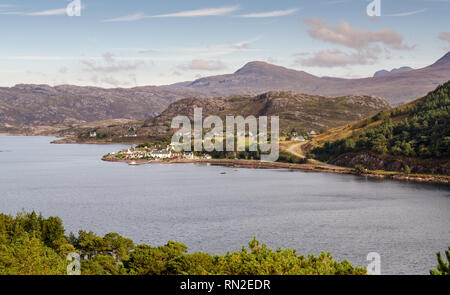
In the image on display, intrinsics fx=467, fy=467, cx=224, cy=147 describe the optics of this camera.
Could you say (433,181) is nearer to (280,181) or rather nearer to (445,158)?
(445,158)

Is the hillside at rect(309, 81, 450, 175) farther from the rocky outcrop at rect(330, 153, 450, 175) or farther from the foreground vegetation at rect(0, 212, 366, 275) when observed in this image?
the foreground vegetation at rect(0, 212, 366, 275)

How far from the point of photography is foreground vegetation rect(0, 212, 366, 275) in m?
34.8

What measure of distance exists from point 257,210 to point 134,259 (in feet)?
204

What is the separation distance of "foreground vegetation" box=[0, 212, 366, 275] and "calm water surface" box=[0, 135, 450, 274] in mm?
17101

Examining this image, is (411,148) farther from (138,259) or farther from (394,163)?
(138,259)

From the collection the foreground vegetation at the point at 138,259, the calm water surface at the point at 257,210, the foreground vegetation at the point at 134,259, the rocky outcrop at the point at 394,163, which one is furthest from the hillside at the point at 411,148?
the foreground vegetation at the point at 134,259

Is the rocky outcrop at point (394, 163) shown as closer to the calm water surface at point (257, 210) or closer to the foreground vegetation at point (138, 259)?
the calm water surface at point (257, 210)

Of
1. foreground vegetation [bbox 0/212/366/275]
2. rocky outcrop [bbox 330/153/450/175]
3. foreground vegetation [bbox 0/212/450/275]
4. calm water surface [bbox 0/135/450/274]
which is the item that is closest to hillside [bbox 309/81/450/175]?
rocky outcrop [bbox 330/153/450/175]

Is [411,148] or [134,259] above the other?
[411,148]

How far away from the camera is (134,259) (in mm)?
49562

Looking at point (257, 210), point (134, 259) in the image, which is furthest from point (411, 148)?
point (134, 259)

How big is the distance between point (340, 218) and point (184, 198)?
45.8m
